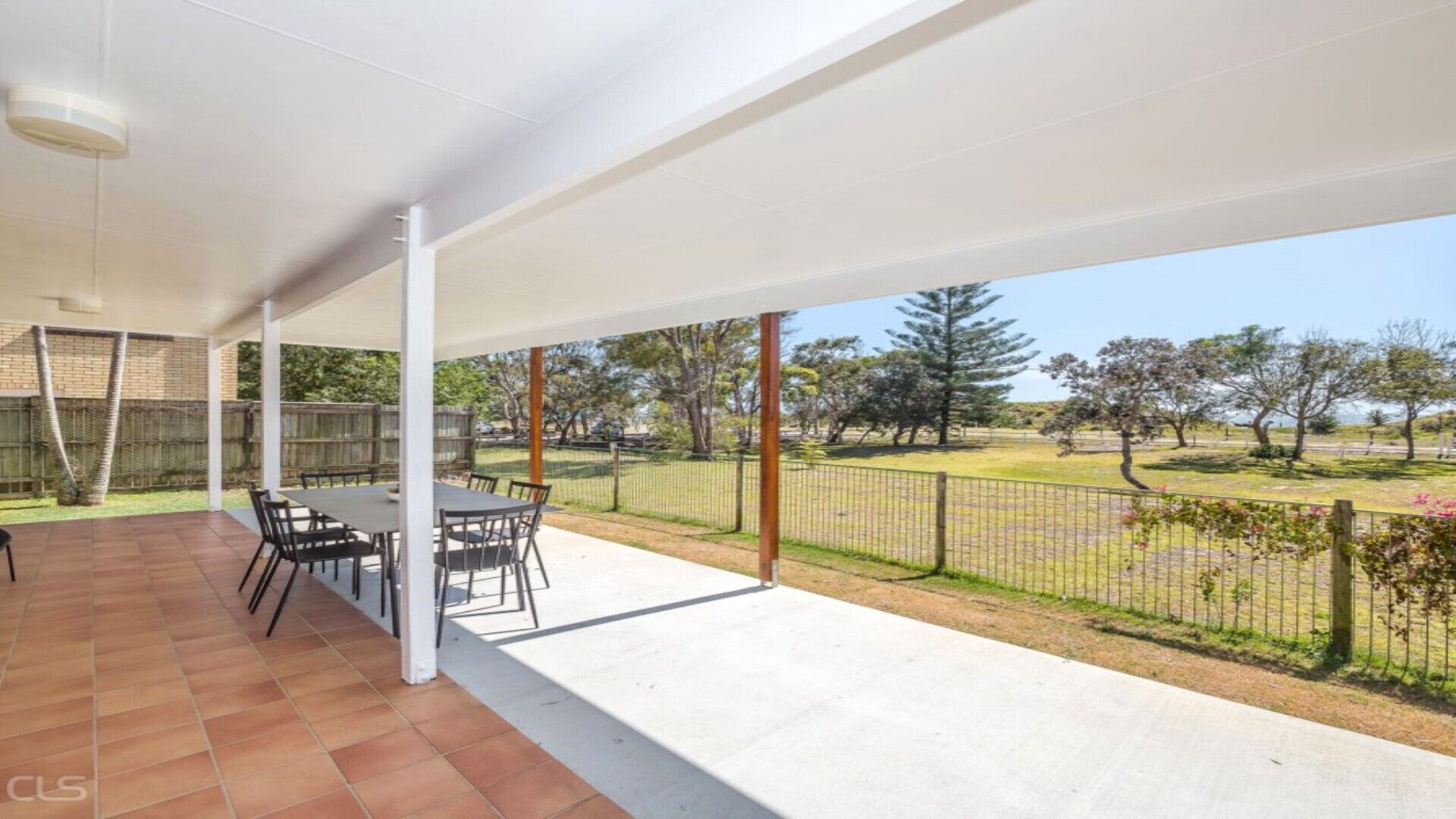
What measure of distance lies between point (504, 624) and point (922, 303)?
14.4m

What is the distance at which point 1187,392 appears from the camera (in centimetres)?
870

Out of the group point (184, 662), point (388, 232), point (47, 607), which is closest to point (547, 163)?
point (388, 232)

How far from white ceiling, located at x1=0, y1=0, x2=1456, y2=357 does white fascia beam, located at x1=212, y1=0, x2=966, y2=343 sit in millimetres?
47

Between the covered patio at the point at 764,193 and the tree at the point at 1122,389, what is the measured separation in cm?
707

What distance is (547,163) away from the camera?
199 centimetres

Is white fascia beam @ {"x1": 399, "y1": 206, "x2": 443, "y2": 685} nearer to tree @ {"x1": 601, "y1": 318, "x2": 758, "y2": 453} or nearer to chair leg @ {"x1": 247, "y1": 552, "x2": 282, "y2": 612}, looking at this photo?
chair leg @ {"x1": 247, "y1": 552, "x2": 282, "y2": 612}

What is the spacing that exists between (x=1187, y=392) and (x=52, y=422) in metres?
14.4

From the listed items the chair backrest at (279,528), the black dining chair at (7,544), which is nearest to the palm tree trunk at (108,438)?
the black dining chair at (7,544)

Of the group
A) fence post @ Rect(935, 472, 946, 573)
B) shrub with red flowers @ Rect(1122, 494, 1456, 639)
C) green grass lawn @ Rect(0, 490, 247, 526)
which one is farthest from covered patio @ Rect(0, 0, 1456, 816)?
green grass lawn @ Rect(0, 490, 247, 526)

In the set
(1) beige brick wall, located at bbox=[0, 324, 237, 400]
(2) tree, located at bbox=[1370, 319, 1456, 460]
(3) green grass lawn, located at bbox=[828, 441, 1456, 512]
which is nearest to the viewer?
(2) tree, located at bbox=[1370, 319, 1456, 460]

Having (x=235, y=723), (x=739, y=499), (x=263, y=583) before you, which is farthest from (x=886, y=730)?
(x=739, y=499)

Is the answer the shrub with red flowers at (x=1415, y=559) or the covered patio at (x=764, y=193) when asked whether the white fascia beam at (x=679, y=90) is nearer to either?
the covered patio at (x=764, y=193)

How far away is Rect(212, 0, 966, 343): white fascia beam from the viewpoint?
1.20 metres

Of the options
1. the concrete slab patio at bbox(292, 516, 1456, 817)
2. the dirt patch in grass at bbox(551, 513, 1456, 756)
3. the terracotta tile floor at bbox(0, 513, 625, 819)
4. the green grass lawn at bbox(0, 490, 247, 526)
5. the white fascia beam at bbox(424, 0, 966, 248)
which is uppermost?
the white fascia beam at bbox(424, 0, 966, 248)
